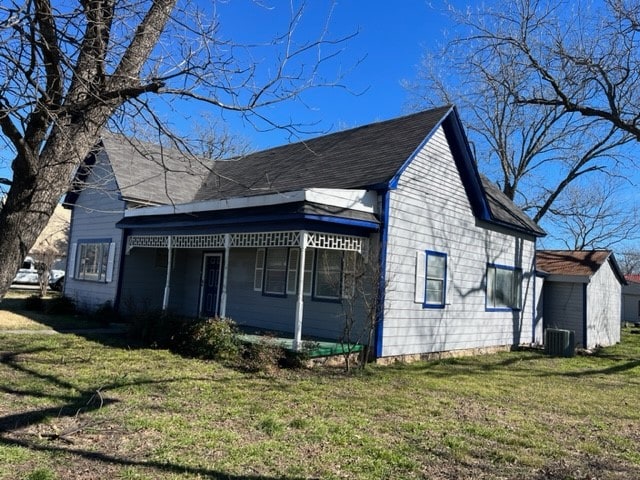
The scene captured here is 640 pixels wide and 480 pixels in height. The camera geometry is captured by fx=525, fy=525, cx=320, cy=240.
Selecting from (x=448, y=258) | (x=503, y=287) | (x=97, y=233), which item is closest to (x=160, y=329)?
(x=448, y=258)

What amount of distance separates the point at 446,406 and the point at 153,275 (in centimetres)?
1210

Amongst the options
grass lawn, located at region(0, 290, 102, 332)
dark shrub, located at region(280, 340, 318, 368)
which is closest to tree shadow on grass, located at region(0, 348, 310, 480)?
dark shrub, located at region(280, 340, 318, 368)

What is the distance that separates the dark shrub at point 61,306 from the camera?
17.4 metres

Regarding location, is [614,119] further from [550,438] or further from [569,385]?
[550,438]

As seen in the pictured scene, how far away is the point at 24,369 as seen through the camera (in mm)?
8570

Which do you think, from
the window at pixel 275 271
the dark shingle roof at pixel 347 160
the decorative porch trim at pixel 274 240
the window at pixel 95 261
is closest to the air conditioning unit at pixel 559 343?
the dark shingle roof at pixel 347 160

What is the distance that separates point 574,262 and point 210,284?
13.6m

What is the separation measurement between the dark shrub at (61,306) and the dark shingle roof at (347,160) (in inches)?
224

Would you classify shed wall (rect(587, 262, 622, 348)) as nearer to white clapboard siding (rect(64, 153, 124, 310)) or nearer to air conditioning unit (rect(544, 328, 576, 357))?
air conditioning unit (rect(544, 328, 576, 357))

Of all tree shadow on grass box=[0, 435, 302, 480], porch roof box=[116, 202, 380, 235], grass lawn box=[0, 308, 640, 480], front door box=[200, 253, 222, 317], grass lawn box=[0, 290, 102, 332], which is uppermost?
porch roof box=[116, 202, 380, 235]

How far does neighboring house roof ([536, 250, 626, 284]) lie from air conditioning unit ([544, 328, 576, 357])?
3283 millimetres

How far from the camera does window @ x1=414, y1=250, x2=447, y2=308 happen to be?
1245cm

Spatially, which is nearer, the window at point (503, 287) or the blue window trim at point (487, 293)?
the blue window trim at point (487, 293)

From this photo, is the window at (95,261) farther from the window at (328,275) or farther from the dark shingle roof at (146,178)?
the window at (328,275)
